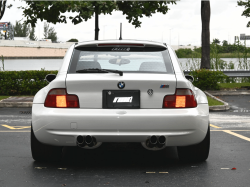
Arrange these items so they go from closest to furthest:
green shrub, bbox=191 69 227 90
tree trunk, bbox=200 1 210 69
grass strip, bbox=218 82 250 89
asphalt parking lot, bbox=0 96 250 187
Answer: asphalt parking lot, bbox=0 96 250 187, green shrub, bbox=191 69 227 90, grass strip, bbox=218 82 250 89, tree trunk, bbox=200 1 210 69

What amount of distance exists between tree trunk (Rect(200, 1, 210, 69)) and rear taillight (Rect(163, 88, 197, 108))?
15148 millimetres

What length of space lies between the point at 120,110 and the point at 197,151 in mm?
1247

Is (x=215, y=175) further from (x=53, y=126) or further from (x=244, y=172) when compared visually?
(x=53, y=126)

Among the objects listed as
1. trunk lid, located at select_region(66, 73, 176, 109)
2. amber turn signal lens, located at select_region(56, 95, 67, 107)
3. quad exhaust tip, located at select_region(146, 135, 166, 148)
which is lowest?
quad exhaust tip, located at select_region(146, 135, 166, 148)

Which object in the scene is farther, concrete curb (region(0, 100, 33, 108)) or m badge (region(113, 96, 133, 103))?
concrete curb (region(0, 100, 33, 108))

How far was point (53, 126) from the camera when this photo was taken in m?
4.54

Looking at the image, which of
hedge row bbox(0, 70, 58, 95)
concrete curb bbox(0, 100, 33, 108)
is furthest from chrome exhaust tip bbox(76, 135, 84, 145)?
hedge row bbox(0, 70, 58, 95)

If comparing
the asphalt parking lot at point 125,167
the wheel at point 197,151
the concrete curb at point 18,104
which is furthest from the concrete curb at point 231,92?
the wheel at point 197,151

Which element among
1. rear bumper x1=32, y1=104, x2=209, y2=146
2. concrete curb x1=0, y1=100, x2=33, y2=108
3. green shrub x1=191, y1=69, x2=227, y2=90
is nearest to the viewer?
rear bumper x1=32, y1=104, x2=209, y2=146

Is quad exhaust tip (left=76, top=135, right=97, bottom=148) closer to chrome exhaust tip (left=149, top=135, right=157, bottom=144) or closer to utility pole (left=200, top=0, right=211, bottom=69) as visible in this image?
chrome exhaust tip (left=149, top=135, right=157, bottom=144)

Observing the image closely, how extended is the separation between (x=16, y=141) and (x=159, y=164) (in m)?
2.92

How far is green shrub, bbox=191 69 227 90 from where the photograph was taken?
17.1m

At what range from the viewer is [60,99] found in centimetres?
461

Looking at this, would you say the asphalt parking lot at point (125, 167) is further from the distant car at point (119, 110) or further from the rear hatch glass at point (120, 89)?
the rear hatch glass at point (120, 89)
